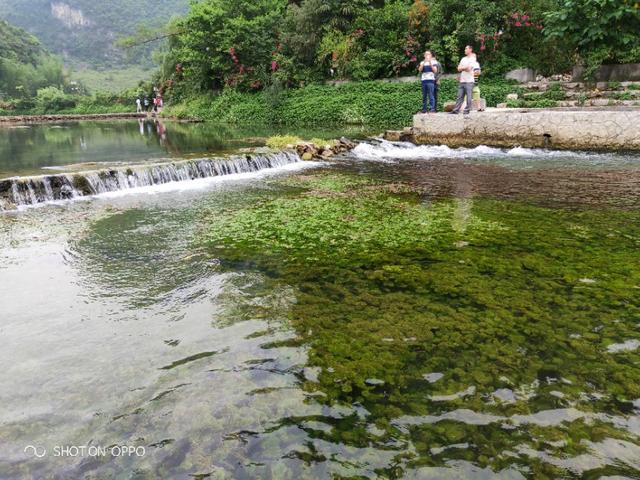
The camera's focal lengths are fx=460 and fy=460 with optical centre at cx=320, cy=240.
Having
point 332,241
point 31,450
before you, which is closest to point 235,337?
point 31,450

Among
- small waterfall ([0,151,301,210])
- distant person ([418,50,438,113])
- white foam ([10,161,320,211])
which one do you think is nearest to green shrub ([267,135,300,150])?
small waterfall ([0,151,301,210])

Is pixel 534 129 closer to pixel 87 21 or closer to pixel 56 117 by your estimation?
pixel 56 117

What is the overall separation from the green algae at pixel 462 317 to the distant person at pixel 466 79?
24.3 feet

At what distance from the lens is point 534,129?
13617mm

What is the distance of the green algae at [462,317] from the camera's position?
2639mm

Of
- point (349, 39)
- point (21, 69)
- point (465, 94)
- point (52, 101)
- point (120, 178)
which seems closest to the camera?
point (120, 178)

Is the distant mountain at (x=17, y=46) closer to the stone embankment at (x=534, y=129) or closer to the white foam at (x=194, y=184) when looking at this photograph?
the white foam at (x=194, y=184)

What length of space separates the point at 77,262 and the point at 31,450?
126 inches

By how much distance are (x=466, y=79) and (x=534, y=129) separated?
250 centimetres

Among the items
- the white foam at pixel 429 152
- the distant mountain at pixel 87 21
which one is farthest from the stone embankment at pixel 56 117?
the distant mountain at pixel 87 21

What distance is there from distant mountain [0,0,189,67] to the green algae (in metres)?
121

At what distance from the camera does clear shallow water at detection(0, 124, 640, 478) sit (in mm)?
2514

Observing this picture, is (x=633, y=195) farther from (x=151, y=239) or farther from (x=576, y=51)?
(x=576, y=51)

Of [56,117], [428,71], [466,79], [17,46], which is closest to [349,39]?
[428,71]
